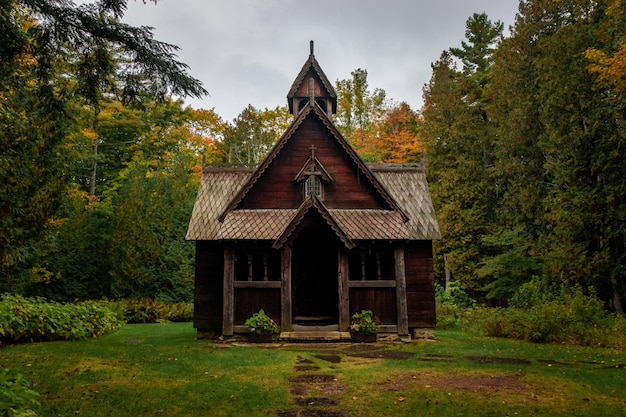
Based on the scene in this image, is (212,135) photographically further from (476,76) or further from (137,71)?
(137,71)

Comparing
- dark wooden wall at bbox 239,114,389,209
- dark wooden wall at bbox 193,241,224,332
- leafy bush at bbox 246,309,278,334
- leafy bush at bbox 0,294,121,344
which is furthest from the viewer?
dark wooden wall at bbox 239,114,389,209

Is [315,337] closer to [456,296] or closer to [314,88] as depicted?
[314,88]

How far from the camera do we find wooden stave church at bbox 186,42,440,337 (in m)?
16.1

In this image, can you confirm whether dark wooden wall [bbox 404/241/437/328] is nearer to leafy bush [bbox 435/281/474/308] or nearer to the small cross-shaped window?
the small cross-shaped window

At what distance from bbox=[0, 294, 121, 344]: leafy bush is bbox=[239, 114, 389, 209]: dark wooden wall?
6.86 meters

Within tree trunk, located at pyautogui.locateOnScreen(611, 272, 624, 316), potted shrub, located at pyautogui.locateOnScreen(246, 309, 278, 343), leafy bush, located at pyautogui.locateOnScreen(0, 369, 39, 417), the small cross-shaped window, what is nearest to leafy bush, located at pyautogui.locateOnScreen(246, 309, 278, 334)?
potted shrub, located at pyautogui.locateOnScreen(246, 309, 278, 343)

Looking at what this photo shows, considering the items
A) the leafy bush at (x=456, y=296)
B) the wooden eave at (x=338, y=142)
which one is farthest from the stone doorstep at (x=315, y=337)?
the leafy bush at (x=456, y=296)

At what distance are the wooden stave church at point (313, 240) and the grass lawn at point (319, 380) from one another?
2.64 m

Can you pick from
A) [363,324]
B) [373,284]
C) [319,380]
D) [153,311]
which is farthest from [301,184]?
[153,311]

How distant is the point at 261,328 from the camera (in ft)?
50.1

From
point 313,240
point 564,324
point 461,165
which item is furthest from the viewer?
point 461,165

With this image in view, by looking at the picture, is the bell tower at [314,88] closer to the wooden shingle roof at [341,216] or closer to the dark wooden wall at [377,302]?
the wooden shingle roof at [341,216]

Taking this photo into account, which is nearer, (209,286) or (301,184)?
(209,286)

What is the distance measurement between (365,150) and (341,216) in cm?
2550
